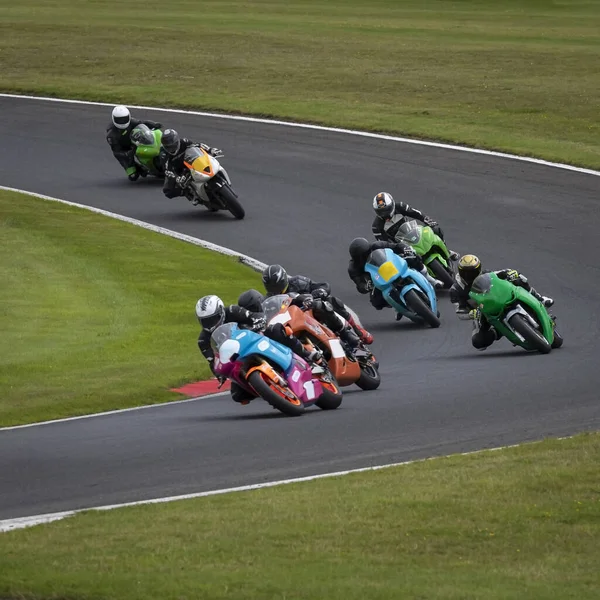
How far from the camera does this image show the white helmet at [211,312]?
14.6 metres

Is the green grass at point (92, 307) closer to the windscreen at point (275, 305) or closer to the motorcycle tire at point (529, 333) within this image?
the windscreen at point (275, 305)

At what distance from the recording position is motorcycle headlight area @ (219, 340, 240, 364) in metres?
13.9

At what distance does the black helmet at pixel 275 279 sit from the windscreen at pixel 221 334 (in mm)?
1555

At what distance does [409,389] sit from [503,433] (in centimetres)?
273

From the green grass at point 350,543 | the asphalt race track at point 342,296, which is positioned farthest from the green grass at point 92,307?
the green grass at point 350,543

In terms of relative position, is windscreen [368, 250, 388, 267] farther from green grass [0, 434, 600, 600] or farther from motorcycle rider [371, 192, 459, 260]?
green grass [0, 434, 600, 600]

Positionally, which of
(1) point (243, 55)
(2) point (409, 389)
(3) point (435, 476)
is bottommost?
(1) point (243, 55)

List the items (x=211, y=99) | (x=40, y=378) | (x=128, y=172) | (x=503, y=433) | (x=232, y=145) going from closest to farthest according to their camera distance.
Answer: (x=503, y=433) < (x=40, y=378) < (x=128, y=172) < (x=232, y=145) < (x=211, y=99)

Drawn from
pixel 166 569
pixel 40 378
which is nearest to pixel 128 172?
pixel 40 378

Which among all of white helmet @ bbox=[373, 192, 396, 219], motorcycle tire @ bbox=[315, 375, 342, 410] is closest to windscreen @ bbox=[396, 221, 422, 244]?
white helmet @ bbox=[373, 192, 396, 219]

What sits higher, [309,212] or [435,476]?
[435,476]

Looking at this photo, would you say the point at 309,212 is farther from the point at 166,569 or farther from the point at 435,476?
the point at 166,569

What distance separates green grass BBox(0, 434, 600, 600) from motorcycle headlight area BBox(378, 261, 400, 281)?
8854 millimetres

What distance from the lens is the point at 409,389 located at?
15.6m
